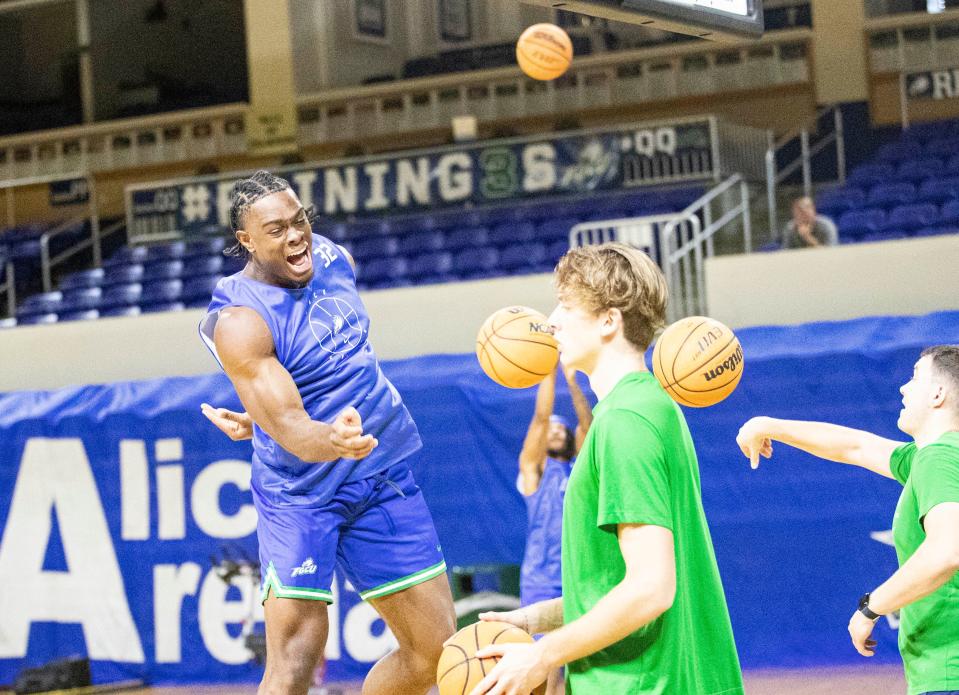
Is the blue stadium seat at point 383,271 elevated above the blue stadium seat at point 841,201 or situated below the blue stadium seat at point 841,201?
below

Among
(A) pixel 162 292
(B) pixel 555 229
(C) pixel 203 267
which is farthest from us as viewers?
(C) pixel 203 267


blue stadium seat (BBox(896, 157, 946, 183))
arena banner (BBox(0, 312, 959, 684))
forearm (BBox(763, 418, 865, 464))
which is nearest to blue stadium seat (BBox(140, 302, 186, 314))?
arena banner (BBox(0, 312, 959, 684))

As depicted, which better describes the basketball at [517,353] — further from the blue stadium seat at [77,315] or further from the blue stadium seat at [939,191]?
the blue stadium seat at [77,315]

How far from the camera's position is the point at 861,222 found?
11.5 m

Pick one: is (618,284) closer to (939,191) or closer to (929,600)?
(929,600)

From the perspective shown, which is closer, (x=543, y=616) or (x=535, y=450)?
(x=543, y=616)

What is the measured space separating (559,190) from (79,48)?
28.2 ft

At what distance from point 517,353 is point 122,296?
32.4 ft

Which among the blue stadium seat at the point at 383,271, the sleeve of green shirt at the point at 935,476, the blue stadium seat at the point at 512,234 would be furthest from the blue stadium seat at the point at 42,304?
the sleeve of green shirt at the point at 935,476

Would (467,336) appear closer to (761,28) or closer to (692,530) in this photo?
(761,28)

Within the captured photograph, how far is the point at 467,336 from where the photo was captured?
28.3 ft

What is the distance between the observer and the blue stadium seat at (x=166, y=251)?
1450 cm

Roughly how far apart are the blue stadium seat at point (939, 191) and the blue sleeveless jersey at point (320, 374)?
28.6 feet

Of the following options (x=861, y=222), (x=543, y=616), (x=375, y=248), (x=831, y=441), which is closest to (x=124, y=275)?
(x=375, y=248)
